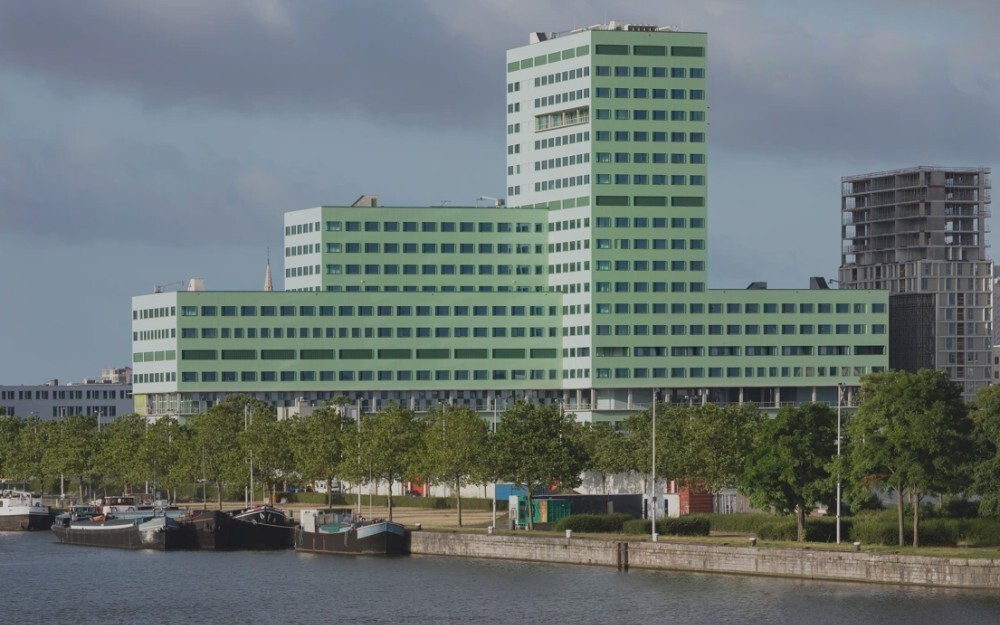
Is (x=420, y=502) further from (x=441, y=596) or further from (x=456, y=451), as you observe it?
(x=441, y=596)

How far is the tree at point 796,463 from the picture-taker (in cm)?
12175

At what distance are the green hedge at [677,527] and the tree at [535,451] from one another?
14725 millimetres

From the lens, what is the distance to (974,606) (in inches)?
3873

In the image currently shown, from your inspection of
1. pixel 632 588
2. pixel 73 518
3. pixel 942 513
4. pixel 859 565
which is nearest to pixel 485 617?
pixel 632 588

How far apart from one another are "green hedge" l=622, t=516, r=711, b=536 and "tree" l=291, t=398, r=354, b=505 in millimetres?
47113

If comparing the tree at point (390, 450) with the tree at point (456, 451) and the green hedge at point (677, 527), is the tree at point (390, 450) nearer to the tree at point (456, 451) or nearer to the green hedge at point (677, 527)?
the tree at point (456, 451)

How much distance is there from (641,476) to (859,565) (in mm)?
63068

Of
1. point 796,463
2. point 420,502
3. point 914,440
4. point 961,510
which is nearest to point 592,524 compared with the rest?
point 796,463

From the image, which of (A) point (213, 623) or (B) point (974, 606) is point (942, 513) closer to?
(B) point (974, 606)

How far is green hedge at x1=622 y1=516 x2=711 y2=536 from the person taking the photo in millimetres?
129250

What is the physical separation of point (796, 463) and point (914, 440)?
11907 mm

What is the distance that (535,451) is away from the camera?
5719 inches

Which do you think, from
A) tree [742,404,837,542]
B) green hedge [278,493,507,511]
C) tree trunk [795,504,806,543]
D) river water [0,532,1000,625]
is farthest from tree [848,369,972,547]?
green hedge [278,493,507,511]

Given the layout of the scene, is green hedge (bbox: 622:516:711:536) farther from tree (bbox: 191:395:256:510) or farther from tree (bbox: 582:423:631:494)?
tree (bbox: 191:395:256:510)
